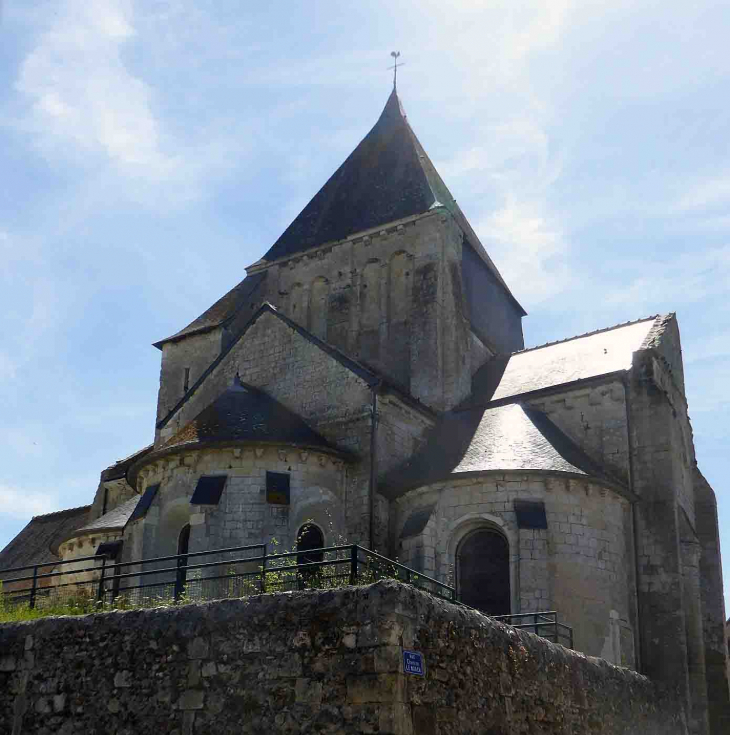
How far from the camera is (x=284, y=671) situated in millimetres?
9875

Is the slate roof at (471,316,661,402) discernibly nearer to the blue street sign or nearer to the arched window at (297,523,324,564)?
the arched window at (297,523,324,564)

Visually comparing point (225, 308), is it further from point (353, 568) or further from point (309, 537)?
point (353, 568)

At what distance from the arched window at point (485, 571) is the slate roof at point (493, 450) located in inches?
56.3

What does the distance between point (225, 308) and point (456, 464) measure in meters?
12.9

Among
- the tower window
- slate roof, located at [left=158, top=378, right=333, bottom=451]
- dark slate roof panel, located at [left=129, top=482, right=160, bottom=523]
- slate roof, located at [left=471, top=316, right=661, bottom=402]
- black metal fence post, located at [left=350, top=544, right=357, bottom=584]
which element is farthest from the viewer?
slate roof, located at [left=471, top=316, right=661, bottom=402]

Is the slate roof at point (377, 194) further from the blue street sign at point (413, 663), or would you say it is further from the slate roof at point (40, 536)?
the blue street sign at point (413, 663)

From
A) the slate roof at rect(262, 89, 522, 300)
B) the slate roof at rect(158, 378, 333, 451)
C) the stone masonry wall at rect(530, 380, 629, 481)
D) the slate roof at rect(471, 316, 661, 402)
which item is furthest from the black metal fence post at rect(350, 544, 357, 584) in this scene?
the slate roof at rect(262, 89, 522, 300)

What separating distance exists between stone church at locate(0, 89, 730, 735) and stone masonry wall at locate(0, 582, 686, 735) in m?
6.93

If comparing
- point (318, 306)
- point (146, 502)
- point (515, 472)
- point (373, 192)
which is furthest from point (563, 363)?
point (146, 502)

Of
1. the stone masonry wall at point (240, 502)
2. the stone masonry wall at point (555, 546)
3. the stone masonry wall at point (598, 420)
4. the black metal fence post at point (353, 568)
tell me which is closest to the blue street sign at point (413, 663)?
the black metal fence post at point (353, 568)

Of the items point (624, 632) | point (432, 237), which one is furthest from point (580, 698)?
point (432, 237)

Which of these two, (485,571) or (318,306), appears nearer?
(485,571)

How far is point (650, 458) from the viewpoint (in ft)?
70.2

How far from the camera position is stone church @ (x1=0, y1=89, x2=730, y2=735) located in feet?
62.3
